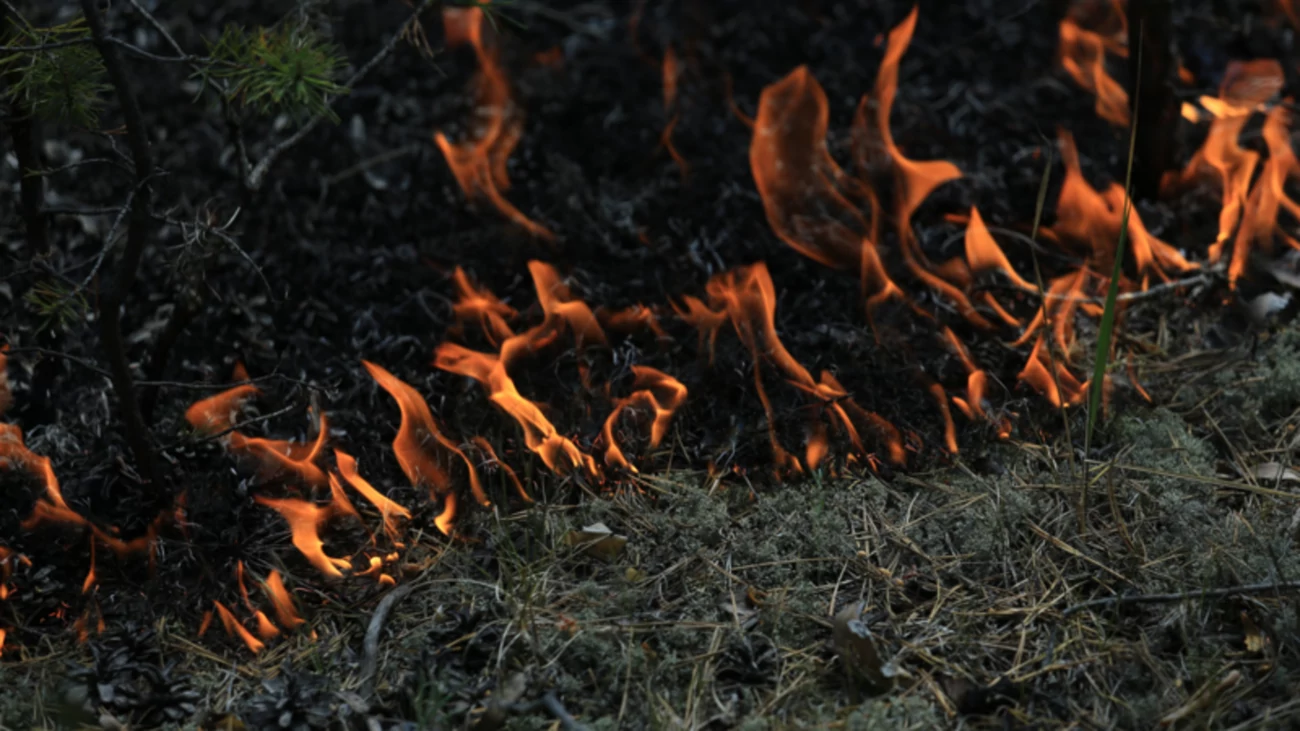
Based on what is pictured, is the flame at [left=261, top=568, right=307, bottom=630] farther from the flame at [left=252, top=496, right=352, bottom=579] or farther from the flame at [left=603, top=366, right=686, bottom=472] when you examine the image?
the flame at [left=603, top=366, right=686, bottom=472]

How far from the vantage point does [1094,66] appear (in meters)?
3.78

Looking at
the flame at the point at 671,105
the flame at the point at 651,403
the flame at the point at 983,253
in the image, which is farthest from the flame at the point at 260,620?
the flame at the point at 983,253

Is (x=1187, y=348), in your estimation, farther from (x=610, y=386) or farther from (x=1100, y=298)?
(x=610, y=386)

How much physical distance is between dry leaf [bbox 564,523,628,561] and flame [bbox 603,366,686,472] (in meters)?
0.23

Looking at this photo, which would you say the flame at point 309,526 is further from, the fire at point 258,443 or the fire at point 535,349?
the fire at point 535,349

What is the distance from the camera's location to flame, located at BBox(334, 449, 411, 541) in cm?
237

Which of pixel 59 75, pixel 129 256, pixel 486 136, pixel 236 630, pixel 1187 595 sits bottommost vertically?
pixel 236 630

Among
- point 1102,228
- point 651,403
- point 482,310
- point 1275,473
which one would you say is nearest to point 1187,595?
point 1275,473

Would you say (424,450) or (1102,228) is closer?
(424,450)

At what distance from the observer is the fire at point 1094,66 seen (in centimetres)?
360

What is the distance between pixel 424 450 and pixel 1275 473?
1.80m

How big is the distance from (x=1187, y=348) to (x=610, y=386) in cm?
142

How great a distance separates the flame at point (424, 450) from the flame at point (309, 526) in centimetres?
20

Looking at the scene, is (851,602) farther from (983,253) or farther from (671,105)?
(671,105)
